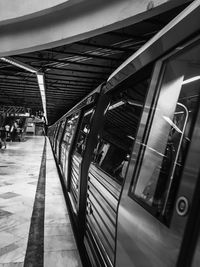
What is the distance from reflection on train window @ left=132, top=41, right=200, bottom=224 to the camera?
1.22 m

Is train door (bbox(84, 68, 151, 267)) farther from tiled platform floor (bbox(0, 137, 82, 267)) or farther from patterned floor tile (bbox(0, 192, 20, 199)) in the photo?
patterned floor tile (bbox(0, 192, 20, 199))

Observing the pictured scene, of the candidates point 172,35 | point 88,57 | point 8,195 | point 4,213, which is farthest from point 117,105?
point 88,57

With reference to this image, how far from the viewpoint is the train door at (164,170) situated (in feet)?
3.61

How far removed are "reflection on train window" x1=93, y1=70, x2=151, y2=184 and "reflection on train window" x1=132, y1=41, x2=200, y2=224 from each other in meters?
0.38

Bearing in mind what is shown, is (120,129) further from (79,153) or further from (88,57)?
(88,57)

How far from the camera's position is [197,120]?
114 centimetres

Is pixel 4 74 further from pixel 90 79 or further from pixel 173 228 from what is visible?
pixel 173 228

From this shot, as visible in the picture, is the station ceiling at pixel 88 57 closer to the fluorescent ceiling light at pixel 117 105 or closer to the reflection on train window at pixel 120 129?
the fluorescent ceiling light at pixel 117 105

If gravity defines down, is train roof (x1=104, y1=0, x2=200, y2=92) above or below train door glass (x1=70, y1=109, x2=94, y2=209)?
above

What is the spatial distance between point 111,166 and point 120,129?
0.32m

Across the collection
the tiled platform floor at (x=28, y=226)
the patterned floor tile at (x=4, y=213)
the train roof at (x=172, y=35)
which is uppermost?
the train roof at (x=172, y=35)

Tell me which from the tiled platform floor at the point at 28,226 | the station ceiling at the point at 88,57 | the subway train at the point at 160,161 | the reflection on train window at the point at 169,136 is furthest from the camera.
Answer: the station ceiling at the point at 88,57

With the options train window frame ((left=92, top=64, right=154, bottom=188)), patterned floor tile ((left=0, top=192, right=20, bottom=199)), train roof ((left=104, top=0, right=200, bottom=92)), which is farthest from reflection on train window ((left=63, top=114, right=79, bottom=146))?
train roof ((left=104, top=0, right=200, bottom=92))

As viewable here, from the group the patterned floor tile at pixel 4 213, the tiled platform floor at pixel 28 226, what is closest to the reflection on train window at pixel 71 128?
the tiled platform floor at pixel 28 226
